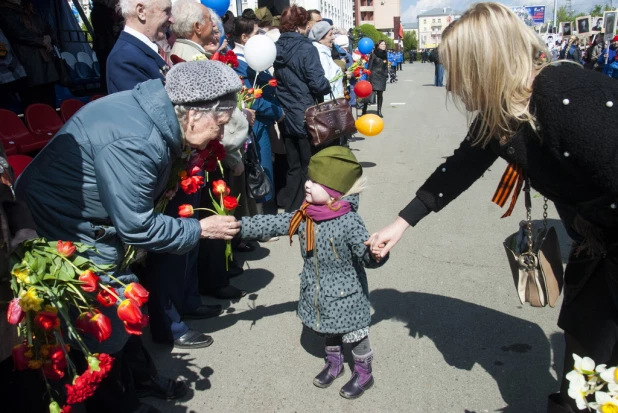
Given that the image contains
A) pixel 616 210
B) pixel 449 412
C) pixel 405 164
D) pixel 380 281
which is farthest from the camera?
pixel 405 164

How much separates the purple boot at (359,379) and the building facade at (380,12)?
10124 cm

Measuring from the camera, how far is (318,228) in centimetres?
304

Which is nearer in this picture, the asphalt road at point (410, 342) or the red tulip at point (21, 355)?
the red tulip at point (21, 355)

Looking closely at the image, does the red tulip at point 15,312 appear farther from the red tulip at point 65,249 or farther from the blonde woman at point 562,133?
the blonde woman at point 562,133

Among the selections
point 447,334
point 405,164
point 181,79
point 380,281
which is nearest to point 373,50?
point 405,164

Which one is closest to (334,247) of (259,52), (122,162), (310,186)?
(310,186)

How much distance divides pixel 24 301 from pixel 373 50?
12462mm

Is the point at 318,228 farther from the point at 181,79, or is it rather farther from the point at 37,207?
the point at 37,207

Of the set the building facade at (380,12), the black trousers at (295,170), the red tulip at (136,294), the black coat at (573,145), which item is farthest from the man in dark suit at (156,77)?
the building facade at (380,12)

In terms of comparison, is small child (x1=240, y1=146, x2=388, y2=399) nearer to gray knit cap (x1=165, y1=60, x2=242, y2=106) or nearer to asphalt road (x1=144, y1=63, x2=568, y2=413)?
asphalt road (x1=144, y1=63, x2=568, y2=413)

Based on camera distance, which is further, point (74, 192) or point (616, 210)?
point (74, 192)

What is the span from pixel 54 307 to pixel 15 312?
13cm

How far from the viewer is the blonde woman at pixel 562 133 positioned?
1806mm

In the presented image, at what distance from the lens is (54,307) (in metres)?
1.78
